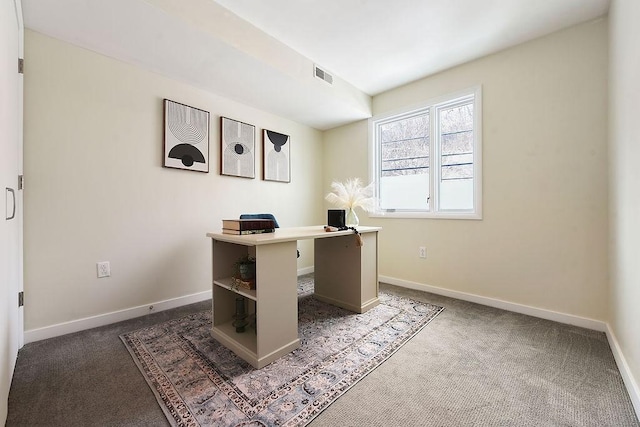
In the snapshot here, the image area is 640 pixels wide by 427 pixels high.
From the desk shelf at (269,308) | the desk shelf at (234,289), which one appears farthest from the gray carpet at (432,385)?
the desk shelf at (234,289)

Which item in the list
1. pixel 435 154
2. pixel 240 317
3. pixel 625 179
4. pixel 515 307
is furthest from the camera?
pixel 435 154

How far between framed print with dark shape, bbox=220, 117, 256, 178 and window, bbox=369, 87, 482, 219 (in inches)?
63.3

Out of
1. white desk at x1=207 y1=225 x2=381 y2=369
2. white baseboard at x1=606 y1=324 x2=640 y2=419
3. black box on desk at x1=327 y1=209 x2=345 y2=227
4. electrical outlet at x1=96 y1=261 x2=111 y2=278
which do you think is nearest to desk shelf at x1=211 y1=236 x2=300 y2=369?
white desk at x1=207 y1=225 x2=381 y2=369

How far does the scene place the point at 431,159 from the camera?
3045 mm

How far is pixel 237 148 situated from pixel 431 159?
88.4 inches

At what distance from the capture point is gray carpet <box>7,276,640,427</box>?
1.21m

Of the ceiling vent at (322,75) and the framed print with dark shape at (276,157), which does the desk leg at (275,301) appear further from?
the ceiling vent at (322,75)

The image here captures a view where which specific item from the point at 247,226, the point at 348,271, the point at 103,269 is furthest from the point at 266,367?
the point at 103,269

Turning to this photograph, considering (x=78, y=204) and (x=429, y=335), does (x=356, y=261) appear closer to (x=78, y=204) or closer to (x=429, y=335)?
(x=429, y=335)

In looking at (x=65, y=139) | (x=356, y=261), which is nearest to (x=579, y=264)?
(x=356, y=261)

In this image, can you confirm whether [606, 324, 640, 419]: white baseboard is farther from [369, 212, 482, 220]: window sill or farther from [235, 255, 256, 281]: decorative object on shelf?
[235, 255, 256, 281]: decorative object on shelf

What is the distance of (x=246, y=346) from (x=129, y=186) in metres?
1.73

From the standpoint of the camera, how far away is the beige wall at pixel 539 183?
2.09m

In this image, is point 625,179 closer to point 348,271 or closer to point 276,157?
point 348,271
